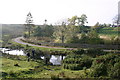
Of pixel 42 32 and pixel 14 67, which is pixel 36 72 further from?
pixel 42 32

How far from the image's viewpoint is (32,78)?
14.1 m

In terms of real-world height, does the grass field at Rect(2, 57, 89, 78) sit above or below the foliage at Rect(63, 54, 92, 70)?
below

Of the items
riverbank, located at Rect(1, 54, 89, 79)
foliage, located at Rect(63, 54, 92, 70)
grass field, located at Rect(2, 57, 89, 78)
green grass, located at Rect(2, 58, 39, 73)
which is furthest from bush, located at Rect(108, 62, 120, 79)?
green grass, located at Rect(2, 58, 39, 73)

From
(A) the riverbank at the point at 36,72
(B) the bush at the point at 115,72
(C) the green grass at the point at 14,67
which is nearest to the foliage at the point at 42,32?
(C) the green grass at the point at 14,67

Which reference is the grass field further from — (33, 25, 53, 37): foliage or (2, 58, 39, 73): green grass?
(33, 25, 53, 37): foliage

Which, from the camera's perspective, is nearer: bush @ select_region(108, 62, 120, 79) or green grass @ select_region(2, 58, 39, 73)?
bush @ select_region(108, 62, 120, 79)

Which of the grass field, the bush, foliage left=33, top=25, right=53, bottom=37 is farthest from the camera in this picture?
foliage left=33, top=25, right=53, bottom=37

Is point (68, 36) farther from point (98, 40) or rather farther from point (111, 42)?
point (111, 42)

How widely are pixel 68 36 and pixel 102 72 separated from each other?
102 feet

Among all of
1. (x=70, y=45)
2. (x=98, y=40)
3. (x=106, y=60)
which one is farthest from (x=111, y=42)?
(x=106, y=60)

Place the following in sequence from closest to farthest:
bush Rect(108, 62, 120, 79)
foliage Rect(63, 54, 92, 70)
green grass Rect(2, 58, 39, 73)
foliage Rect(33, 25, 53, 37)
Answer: bush Rect(108, 62, 120, 79), green grass Rect(2, 58, 39, 73), foliage Rect(63, 54, 92, 70), foliage Rect(33, 25, 53, 37)

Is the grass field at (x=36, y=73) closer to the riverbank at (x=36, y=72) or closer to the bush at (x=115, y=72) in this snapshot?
the riverbank at (x=36, y=72)

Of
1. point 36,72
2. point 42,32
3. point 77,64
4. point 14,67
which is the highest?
point 42,32

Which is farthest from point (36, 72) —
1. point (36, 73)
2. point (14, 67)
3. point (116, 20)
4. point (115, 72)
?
point (116, 20)
